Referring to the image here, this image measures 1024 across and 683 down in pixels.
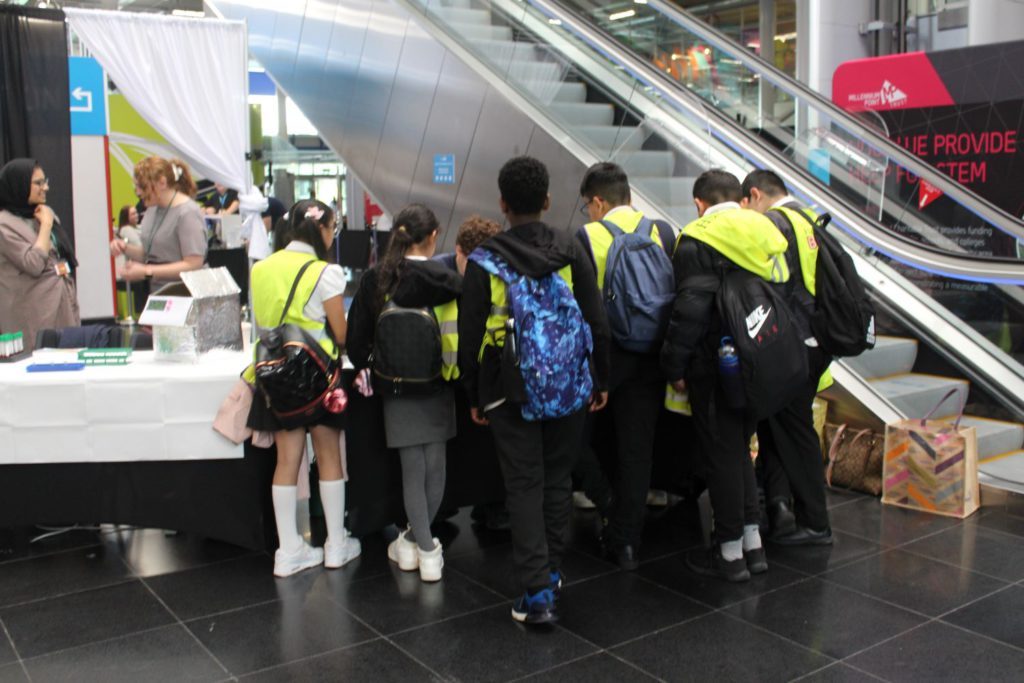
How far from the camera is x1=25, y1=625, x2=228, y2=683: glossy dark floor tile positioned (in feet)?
10.4

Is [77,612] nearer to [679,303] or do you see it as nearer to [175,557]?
[175,557]

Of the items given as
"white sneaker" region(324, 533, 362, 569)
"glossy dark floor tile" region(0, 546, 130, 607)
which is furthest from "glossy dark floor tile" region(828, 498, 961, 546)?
"glossy dark floor tile" region(0, 546, 130, 607)

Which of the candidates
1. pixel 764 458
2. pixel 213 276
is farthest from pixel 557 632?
pixel 213 276

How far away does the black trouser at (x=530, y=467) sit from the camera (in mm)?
3500

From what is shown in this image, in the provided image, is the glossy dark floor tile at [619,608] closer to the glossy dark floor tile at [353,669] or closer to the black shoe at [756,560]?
the black shoe at [756,560]

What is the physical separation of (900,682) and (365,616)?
184 centimetres

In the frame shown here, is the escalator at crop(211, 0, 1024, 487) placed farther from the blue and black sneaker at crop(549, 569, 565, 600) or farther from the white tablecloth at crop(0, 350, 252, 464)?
the white tablecloth at crop(0, 350, 252, 464)

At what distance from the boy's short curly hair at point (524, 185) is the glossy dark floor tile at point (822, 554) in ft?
6.27

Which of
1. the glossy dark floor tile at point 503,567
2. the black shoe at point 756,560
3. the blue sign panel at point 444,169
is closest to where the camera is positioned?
the glossy dark floor tile at point 503,567

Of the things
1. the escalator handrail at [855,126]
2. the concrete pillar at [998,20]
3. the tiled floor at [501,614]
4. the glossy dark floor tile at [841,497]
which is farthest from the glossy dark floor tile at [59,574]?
the concrete pillar at [998,20]

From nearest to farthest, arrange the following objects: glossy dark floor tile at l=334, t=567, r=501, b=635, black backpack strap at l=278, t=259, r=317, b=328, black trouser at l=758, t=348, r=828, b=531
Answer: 1. glossy dark floor tile at l=334, t=567, r=501, b=635
2. black backpack strap at l=278, t=259, r=317, b=328
3. black trouser at l=758, t=348, r=828, b=531

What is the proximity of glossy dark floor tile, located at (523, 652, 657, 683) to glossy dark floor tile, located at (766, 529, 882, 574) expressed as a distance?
3.99 feet

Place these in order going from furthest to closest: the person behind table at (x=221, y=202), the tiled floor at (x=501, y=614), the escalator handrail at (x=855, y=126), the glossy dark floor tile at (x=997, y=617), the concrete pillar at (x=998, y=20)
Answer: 1. the person behind table at (x=221, y=202)
2. the concrete pillar at (x=998, y=20)
3. the escalator handrail at (x=855, y=126)
4. the glossy dark floor tile at (x=997, y=617)
5. the tiled floor at (x=501, y=614)

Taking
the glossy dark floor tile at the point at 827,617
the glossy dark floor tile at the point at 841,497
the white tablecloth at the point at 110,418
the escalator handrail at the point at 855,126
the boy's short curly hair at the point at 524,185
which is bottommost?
the glossy dark floor tile at the point at 827,617
